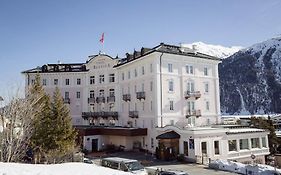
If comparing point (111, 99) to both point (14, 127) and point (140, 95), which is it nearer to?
point (140, 95)

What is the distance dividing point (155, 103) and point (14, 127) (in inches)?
825

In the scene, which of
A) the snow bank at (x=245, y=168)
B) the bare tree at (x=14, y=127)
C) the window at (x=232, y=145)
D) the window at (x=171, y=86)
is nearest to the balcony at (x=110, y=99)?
the window at (x=171, y=86)

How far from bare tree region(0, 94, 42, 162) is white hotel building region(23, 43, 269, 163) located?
16911 millimetres

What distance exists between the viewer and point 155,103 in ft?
127

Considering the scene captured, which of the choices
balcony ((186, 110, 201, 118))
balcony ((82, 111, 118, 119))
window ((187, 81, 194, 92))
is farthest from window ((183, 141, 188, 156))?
balcony ((82, 111, 118, 119))

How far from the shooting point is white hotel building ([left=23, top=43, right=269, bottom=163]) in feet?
115

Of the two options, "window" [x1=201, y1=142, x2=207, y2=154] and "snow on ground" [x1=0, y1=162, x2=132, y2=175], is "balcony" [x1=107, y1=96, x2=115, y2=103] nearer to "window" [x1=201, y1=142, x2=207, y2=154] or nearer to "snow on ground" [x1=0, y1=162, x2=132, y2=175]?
"window" [x1=201, y1=142, x2=207, y2=154]

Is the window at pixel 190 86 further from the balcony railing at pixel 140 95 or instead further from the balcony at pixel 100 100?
the balcony at pixel 100 100

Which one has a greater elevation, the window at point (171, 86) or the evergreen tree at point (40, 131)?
the window at point (171, 86)

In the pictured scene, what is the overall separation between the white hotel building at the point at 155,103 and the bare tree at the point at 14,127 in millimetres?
16911

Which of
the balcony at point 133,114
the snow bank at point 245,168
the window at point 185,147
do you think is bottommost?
the snow bank at point 245,168

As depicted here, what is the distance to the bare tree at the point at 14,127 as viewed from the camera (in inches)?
838

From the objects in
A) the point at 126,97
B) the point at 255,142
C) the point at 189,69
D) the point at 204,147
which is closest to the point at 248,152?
the point at 255,142

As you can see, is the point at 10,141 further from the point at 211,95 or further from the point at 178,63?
the point at 211,95
